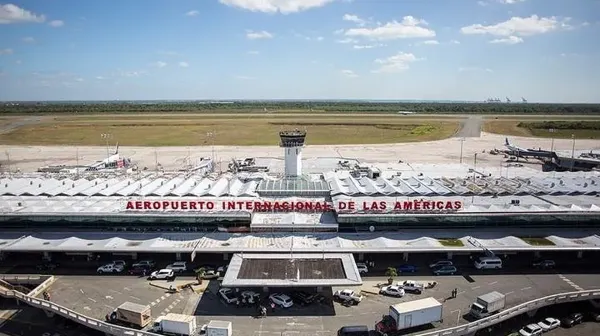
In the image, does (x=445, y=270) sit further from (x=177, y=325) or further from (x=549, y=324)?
(x=177, y=325)

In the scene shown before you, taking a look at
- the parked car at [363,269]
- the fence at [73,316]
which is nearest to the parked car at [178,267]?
the fence at [73,316]

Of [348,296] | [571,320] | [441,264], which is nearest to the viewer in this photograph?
[571,320]

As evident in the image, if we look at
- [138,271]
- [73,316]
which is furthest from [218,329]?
[138,271]

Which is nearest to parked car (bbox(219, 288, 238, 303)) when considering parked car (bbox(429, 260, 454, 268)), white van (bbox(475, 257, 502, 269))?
parked car (bbox(429, 260, 454, 268))

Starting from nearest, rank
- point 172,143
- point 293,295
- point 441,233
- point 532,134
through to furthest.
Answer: point 293,295 < point 441,233 < point 172,143 < point 532,134

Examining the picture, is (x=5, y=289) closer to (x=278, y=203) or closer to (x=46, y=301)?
(x=46, y=301)

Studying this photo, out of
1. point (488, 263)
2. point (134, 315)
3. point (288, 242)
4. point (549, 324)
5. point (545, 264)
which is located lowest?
point (549, 324)

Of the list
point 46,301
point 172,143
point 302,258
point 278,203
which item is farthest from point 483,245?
point 172,143

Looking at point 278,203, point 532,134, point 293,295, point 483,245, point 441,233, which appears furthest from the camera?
point 532,134
